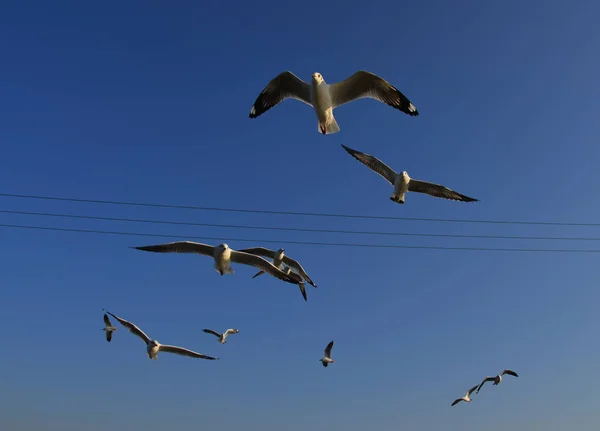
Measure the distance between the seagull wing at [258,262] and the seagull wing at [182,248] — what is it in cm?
70

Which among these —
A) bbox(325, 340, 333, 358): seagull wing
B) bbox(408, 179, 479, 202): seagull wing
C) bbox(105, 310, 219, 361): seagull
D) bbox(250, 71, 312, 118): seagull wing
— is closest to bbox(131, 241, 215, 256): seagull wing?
bbox(250, 71, 312, 118): seagull wing

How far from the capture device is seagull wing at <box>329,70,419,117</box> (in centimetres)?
1552

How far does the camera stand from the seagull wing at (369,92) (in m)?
15.5

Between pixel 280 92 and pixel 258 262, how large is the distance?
4.71 m

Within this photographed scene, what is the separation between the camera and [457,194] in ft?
61.6

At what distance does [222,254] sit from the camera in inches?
661

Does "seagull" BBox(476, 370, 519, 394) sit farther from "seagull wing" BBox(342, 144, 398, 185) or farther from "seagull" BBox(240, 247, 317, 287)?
"seagull wing" BBox(342, 144, 398, 185)

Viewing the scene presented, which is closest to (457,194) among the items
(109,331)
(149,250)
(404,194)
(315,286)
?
(404,194)

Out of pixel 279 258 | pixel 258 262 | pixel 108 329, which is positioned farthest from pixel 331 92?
pixel 108 329

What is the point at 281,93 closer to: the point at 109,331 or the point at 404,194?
the point at 404,194

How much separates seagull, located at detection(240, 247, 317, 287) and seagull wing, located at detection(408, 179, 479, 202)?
5.60 metres

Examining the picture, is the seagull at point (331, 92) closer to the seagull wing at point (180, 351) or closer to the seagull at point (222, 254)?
the seagull at point (222, 254)

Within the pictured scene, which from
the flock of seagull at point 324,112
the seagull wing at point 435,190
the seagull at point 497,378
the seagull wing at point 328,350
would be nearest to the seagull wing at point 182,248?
the flock of seagull at point 324,112

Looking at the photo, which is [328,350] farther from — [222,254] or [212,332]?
[222,254]
